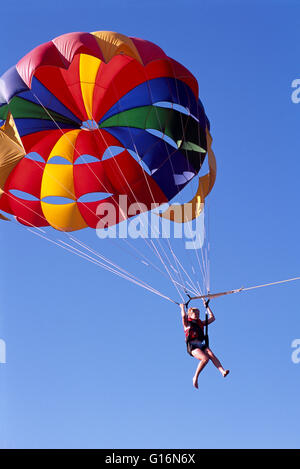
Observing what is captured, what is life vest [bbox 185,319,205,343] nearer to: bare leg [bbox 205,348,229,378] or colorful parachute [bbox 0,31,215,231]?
bare leg [bbox 205,348,229,378]

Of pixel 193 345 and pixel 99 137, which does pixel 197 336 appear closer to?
pixel 193 345

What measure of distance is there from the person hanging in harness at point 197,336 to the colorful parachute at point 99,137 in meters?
2.34

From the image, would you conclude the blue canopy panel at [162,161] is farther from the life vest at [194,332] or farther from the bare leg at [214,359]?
the bare leg at [214,359]

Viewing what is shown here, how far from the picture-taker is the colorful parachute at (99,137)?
12.7 m

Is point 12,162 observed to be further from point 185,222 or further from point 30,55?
point 185,222

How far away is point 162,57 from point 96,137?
5.98 ft

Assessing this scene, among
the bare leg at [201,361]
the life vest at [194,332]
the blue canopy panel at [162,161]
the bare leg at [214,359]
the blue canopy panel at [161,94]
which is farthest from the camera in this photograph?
the blue canopy panel at [162,161]

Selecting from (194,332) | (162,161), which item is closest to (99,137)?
(162,161)

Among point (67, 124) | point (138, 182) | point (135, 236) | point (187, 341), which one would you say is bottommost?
point (187, 341)

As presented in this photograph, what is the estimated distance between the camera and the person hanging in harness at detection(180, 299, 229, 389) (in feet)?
36.0

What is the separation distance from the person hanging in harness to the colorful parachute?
2.34 meters

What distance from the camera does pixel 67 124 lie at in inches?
520

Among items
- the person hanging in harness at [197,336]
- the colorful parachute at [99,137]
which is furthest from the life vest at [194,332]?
the colorful parachute at [99,137]

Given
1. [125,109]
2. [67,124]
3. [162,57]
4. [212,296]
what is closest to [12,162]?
[67,124]
